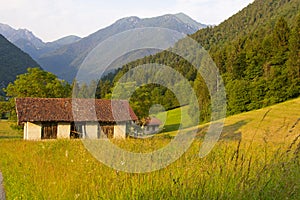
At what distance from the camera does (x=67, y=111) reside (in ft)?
135

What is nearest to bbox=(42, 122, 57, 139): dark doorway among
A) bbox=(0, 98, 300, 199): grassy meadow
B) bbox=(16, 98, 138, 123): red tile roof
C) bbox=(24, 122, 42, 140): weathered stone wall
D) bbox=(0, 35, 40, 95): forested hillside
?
bbox=(24, 122, 42, 140): weathered stone wall

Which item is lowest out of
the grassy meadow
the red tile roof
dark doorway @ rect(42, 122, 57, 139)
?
dark doorway @ rect(42, 122, 57, 139)

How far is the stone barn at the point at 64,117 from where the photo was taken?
125 feet

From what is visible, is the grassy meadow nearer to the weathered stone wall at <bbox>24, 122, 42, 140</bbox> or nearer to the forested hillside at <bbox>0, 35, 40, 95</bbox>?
the weathered stone wall at <bbox>24, 122, 42, 140</bbox>

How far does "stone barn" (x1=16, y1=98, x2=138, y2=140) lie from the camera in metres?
38.2

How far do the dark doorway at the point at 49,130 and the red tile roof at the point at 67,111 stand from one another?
797mm

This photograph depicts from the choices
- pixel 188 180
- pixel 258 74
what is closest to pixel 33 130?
pixel 188 180

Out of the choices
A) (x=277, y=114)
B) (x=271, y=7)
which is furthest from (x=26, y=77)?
(x=271, y=7)

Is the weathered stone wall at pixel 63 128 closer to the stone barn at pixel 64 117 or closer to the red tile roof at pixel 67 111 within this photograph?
the stone barn at pixel 64 117

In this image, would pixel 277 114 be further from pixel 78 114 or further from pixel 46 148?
pixel 46 148

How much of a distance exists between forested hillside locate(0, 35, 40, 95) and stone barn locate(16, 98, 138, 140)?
118290mm

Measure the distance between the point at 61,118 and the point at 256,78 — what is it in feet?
120

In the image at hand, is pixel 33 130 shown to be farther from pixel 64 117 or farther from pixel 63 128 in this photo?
pixel 64 117

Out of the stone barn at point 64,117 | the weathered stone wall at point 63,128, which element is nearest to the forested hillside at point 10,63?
the stone barn at point 64,117
